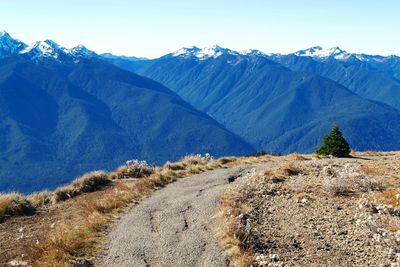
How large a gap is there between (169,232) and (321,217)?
5.92m

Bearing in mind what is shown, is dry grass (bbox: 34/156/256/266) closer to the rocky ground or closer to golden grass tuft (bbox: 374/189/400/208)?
the rocky ground

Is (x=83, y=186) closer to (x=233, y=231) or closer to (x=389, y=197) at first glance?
(x=233, y=231)

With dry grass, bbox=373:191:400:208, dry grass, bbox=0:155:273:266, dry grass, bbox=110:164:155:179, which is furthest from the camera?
dry grass, bbox=110:164:155:179

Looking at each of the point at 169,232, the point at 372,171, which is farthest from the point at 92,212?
the point at 372,171

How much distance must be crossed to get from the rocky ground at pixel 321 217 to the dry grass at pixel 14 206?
10778 millimetres

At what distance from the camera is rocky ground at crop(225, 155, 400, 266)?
14.9 metres

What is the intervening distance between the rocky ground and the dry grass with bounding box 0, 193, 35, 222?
35.4 ft

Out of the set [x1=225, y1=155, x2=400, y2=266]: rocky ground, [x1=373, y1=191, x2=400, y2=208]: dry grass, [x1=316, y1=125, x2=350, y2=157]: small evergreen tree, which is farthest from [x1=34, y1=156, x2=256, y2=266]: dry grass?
[x1=373, y1=191, x2=400, y2=208]: dry grass

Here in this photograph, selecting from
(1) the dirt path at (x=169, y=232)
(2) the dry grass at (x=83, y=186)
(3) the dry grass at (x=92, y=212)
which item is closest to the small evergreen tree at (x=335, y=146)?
(3) the dry grass at (x=92, y=212)

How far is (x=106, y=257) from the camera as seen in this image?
16.3 metres

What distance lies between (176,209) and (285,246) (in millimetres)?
7060

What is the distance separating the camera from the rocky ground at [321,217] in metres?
14.9

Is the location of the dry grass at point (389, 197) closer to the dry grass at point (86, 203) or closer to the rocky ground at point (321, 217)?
the rocky ground at point (321, 217)

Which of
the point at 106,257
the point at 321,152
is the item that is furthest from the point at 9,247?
the point at 321,152
